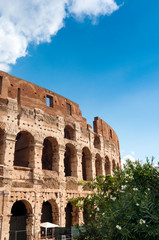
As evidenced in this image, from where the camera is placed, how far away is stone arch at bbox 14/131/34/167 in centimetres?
1462

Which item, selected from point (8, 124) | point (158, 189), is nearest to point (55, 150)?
point (8, 124)

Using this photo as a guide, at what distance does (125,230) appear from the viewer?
6688mm

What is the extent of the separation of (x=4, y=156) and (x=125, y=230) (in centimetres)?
840

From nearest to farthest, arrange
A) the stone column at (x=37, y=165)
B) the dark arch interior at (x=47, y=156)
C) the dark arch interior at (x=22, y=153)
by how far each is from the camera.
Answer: the stone column at (x=37, y=165) < the dark arch interior at (x=22, y=153) < the dark arch interior at (x=47, y=156)

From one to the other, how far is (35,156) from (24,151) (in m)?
2.13

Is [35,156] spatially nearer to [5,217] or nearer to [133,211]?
[5,217]

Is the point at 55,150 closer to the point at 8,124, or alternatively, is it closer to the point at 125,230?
the point at 8,124

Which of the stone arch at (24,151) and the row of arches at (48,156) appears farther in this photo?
the row of arches at (48,156)

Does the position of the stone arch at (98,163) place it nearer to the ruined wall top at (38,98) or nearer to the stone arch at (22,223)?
the ruined wall top at (38,98)

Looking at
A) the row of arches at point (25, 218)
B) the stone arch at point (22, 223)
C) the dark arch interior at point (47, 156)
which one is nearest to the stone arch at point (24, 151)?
the dark arch interior at point (47, 156)

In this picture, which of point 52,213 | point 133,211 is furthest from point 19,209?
point 133,211

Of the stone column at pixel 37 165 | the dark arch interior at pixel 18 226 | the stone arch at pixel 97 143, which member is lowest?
the dark arch interior at pixel 18 226

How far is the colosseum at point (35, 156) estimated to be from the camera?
13.1 metres

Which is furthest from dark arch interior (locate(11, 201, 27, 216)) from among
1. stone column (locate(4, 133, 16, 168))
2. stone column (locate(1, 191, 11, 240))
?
stone column (locate(4, 133, 16, 168))
